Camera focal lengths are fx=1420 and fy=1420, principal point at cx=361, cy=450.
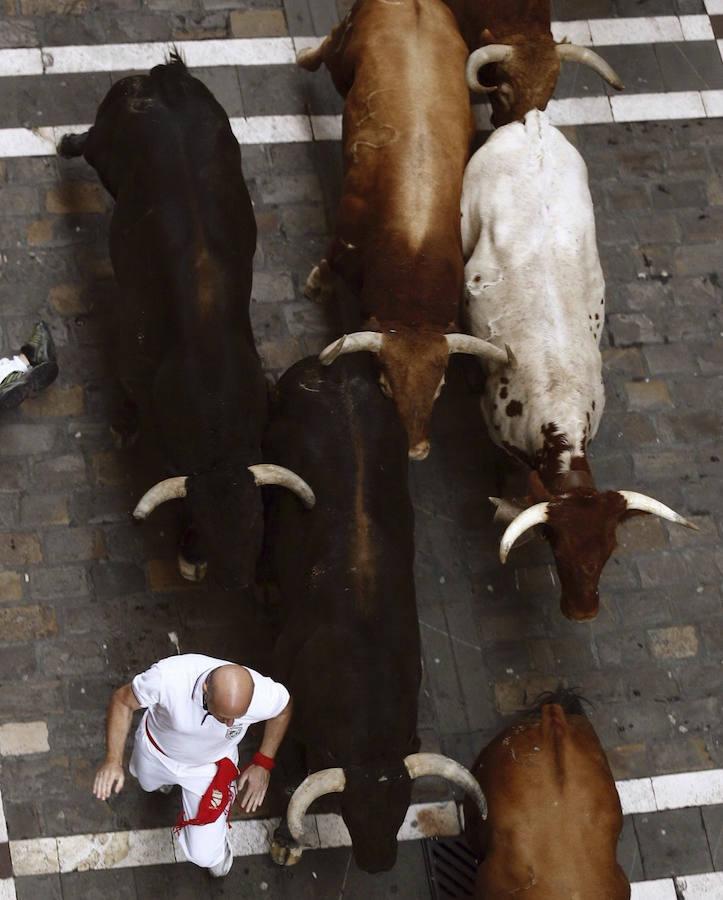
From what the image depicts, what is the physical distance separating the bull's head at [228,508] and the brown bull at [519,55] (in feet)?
11.1

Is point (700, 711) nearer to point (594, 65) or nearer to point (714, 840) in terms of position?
point (714, 840)

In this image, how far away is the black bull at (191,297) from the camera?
8734 mm

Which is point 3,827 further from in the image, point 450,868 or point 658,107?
point 658,107

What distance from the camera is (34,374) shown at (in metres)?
9.73

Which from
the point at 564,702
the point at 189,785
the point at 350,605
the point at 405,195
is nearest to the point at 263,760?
the point at 189,785

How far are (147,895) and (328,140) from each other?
18.9 feet

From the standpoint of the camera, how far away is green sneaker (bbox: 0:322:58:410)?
9.61 metres

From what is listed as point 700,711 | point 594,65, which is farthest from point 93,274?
point 700,711

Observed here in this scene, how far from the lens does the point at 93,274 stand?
408 inches

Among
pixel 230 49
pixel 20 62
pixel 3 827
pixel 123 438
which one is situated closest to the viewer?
pixel 3 827

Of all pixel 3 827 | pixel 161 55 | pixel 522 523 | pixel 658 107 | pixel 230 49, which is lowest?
pixel 3 827

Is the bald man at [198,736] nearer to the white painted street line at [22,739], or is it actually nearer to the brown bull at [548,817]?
the white painted street line at [22,739]

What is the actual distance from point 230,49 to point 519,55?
8.04 ft

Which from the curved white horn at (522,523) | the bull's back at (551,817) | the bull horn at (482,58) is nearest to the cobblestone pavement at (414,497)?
the bull's back at (551,817)
